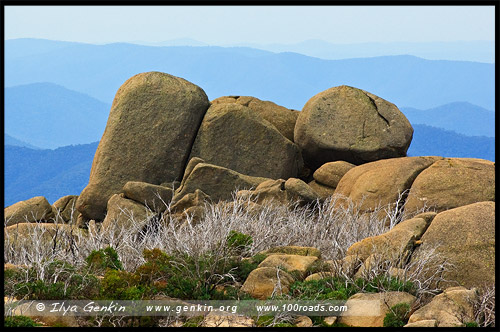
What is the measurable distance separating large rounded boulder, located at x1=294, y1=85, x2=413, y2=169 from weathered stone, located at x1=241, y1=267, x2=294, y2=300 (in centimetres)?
788

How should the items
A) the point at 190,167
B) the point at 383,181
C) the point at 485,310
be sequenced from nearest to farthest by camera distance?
the point at 485,310
the point at 383,181
the point at 190,167

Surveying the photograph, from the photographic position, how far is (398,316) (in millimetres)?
8055

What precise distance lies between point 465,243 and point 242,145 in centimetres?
748

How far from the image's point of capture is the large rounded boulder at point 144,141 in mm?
15844

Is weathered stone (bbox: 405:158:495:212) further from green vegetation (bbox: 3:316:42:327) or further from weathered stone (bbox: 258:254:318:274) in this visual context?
green vegetation (bbox: 3:316:42:327)

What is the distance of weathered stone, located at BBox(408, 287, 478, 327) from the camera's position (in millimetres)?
7980

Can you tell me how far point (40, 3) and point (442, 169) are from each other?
27.6 feet

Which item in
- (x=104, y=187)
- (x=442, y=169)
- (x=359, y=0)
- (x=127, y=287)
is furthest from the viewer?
(x=104, y=187)

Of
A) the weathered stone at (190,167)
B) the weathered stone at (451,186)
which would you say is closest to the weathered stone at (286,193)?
the weathered stone at (190,167)

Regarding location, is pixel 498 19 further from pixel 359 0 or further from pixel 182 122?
pixel 182 122

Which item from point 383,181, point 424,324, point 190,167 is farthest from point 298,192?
A: point 424,324

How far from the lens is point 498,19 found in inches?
336

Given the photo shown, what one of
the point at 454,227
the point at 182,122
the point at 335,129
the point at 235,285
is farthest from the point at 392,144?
the point at 235,285

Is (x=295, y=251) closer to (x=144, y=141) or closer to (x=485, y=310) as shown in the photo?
(x=485, y=310)
